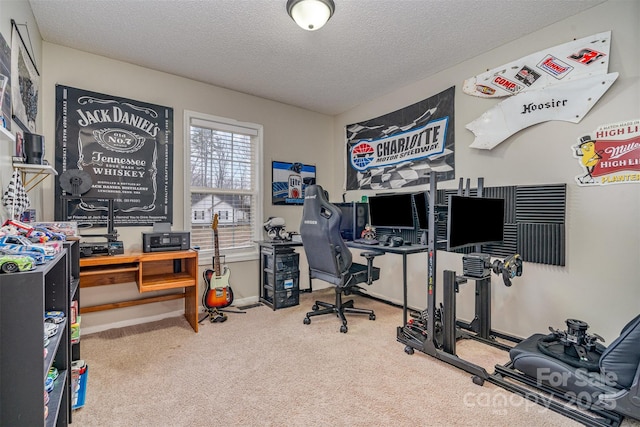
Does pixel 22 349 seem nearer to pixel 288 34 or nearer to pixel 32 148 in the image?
pixel 32 148

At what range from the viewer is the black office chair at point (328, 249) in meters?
2.88

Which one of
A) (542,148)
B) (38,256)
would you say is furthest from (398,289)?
(38,256)

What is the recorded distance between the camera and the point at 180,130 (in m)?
3.45

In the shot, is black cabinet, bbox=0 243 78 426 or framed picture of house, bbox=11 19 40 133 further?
framed picture of house, bbox=11 19 40 133

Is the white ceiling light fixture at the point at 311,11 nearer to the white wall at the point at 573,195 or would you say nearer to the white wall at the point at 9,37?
the white wall at the point at 573,195

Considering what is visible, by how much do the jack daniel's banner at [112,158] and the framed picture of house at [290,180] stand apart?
1316 mm

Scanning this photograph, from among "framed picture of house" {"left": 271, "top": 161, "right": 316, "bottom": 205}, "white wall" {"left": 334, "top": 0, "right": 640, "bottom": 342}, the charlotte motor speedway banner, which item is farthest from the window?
"white wall" {"left": 334, "top": 0, "right": 640, "bottom": 342}

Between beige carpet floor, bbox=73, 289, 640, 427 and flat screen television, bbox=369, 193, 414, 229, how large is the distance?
3.69 ft

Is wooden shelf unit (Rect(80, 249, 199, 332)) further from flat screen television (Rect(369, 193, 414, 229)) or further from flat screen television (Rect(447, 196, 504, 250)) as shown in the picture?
flat screen television (Rect(447, 196, 504, 250))

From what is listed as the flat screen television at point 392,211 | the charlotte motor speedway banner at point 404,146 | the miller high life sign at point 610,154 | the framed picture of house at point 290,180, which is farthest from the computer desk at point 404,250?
the framed picture of house at point 290,180

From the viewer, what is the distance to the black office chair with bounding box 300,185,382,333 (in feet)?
9.46

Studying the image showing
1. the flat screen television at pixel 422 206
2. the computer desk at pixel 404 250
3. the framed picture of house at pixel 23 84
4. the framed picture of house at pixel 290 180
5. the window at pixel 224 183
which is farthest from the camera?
the framed picture of house at pixel 290 180

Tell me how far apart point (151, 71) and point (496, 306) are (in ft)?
14.1

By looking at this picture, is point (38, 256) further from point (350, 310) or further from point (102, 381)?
point (350, 310)
